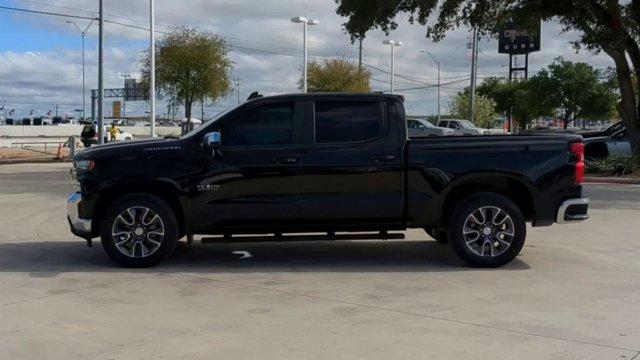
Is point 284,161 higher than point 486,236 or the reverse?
higher

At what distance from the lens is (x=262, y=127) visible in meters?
7.86

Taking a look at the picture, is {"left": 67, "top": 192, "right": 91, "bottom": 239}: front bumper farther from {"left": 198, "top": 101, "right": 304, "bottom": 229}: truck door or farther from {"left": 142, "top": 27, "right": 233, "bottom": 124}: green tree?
{"left": 142, "top": 27, "right": 233, "bottom": 124}: green tree

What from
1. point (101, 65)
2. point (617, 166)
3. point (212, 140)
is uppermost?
point (101, 65)

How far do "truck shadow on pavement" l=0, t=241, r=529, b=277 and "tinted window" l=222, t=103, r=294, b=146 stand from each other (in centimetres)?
149

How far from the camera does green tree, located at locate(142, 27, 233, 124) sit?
3538cm

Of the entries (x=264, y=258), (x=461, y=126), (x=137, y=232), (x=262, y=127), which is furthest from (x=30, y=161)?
(x=461, y=126)

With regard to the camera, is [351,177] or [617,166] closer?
[351,177]

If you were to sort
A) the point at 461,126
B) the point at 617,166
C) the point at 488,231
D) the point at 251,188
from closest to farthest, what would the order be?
the point at 251,188 < the point at 488,231 < the point at 617,166 < the point at 461,126

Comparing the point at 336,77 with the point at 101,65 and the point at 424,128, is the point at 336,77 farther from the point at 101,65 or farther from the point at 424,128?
the point at 101,65

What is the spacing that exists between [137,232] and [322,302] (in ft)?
8.24

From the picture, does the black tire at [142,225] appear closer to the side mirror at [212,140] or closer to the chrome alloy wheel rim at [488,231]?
the side mirror at [212,140]

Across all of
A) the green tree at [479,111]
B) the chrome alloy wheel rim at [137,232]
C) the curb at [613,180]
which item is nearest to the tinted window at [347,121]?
the chrome alloy wheel rim at [137,232]

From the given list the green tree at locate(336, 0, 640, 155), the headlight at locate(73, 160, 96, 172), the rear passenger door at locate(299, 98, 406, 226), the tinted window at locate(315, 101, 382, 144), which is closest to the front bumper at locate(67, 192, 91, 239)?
the headlight at locate(73, 160, 96, 172)

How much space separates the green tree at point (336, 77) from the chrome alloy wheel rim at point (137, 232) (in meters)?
41.1
